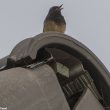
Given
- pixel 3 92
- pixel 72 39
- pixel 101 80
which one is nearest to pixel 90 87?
pixel 101 80

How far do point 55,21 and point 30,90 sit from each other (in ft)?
20.9

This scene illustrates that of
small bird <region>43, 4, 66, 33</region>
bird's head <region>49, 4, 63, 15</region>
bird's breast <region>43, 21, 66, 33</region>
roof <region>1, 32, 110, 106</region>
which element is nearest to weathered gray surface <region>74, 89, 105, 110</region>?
roof <region>1, 32, 110, 106</region>

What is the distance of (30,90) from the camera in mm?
2295

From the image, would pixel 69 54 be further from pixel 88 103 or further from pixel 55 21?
pixel 55 21

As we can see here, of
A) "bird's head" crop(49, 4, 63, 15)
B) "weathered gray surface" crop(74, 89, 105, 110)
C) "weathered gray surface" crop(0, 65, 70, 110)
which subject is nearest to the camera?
"weathered gray surface" crop(0, 65, 70, 110)

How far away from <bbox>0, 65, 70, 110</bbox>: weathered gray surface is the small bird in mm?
5282

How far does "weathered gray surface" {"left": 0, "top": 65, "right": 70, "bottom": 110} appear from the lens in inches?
86.1

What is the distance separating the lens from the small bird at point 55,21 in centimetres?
800

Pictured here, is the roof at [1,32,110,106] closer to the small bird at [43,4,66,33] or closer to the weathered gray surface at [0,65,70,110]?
the weathered gray surface at [0,65,70,110]

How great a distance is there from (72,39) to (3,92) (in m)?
0.82

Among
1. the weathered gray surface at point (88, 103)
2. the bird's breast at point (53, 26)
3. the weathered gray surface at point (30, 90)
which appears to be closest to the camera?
the weathered gray surface at point (30, 90)

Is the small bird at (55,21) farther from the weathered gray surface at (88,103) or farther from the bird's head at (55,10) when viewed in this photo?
the weathered gray surface at (88,103)

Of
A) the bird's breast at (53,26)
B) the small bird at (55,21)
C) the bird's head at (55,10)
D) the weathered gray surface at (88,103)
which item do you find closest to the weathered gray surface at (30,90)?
the weathered gray surface at (88,103)

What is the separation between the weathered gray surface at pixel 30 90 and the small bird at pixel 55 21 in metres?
5.28
